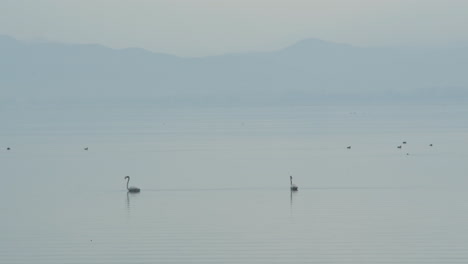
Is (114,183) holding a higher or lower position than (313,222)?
higher

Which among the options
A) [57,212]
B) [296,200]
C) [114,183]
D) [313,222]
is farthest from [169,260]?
[114,183]

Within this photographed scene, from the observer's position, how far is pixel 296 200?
104 ft

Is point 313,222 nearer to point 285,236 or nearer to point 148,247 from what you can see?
point 285,236

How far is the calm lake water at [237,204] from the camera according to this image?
74.9 feet

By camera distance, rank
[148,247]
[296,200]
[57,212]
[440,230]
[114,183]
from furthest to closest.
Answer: [114,183] → [296,200] → [57,212] → [440,230] → [148,247]

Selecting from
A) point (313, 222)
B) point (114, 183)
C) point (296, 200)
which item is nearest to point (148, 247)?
point (313, 222)

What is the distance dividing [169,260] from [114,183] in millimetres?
15767

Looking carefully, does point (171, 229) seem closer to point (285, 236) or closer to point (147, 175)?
point (285, 236)

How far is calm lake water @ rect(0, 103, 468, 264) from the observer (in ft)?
74.9

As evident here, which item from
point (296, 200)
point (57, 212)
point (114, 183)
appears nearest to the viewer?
point (57, 212)

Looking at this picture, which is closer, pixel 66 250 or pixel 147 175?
pixel 66 250

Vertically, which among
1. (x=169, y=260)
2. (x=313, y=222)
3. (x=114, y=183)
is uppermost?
(x=114, y=183)

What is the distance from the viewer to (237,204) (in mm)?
30422

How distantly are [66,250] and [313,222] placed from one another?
6848mm
